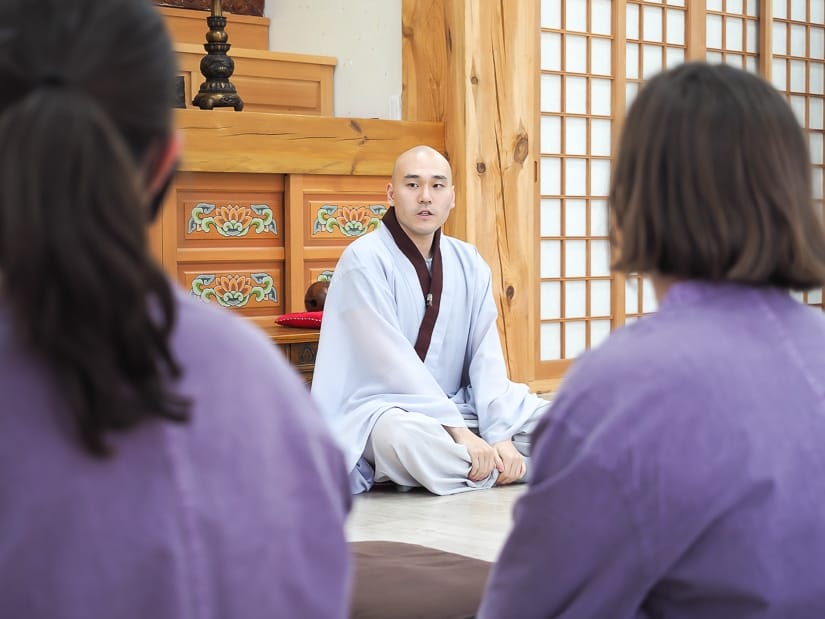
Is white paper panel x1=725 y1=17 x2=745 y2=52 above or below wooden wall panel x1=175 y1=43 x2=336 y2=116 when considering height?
above

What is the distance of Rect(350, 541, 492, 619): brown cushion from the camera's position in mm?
2004

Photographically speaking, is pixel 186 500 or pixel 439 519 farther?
pixel 439 519

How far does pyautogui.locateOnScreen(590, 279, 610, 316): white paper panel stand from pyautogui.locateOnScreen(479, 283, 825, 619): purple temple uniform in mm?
5499

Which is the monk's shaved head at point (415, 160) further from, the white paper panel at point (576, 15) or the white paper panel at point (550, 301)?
the white paper panel at point (576, 15)

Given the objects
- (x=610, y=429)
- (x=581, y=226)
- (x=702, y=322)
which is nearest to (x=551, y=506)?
(x=610, y=429)

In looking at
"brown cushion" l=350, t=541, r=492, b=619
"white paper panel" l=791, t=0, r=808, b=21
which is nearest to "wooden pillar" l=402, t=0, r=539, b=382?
"white paper panel" l=791, t=0, r=808, b=21

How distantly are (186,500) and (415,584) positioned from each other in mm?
1294

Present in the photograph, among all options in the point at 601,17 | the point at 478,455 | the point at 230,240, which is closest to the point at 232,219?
the point at 230,240

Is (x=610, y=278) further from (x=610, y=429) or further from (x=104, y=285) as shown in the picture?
(x=104, y=285)

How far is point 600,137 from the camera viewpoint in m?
6.68

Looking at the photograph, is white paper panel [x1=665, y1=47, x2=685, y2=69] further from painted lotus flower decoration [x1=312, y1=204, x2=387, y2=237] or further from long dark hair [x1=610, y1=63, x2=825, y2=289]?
long dark hair [x1=610, y1=63, x2=825, y2=289]

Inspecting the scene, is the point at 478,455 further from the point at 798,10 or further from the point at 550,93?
the point at 798,10

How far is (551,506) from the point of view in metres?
1.20

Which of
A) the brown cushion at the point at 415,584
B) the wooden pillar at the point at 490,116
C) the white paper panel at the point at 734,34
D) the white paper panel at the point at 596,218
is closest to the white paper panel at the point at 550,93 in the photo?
the wooden pillar at the point at 490,116
